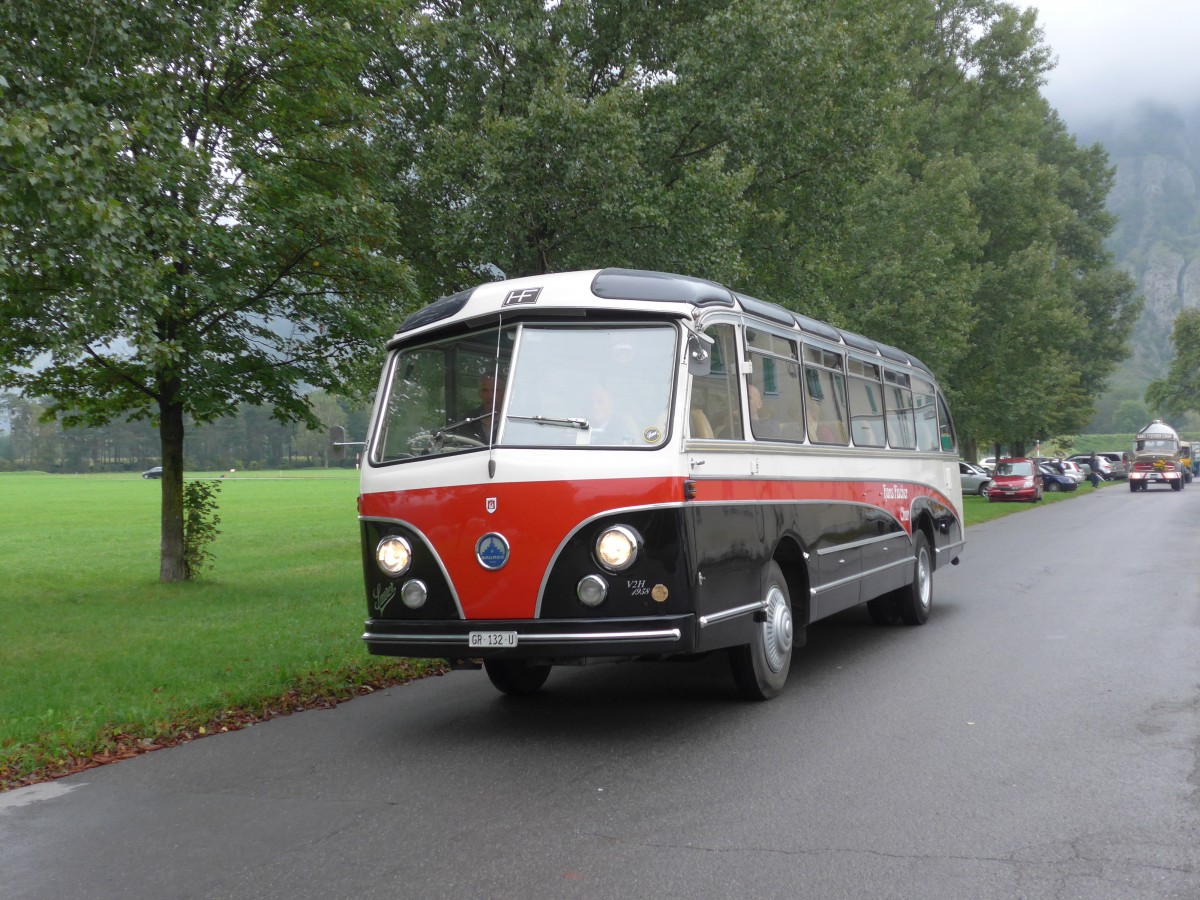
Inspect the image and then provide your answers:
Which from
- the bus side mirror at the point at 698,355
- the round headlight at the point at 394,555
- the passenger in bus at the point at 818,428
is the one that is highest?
the bus side mirror at the point at 698,355

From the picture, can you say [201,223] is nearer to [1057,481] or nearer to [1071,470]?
[1057,481]

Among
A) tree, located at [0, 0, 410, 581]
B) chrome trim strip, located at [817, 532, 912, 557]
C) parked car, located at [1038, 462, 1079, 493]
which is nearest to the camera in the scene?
chrome trim strip, located at [817, 532, 912, 557]

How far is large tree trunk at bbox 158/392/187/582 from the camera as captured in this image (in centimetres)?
1711

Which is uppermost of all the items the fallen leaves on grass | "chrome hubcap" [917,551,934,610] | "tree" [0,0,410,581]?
"tree" [0,0,410,581]

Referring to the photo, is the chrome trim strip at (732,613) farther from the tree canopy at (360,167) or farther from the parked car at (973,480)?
the parked car at (973,480)

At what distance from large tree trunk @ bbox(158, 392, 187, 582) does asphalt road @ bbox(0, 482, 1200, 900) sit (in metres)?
8.78

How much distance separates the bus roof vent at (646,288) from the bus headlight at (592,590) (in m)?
1.83

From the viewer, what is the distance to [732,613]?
25.4ft

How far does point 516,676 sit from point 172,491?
9904mm

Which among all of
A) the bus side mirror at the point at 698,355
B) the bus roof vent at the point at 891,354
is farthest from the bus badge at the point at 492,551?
the bus roof vent at the point at 891,354

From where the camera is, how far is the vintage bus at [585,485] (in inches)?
284

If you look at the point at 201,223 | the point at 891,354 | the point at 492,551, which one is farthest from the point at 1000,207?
the point at 492,551

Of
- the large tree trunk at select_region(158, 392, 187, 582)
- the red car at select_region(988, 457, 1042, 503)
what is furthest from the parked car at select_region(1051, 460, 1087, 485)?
the large tree trunk at select_region(158, 392, 187, 582)

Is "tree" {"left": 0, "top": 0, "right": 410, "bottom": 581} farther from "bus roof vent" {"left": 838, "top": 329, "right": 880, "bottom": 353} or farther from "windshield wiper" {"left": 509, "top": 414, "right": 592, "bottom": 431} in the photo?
"bus roof vent" {"left": 838, "top": 329, "right": 880, "bottom": 353}
